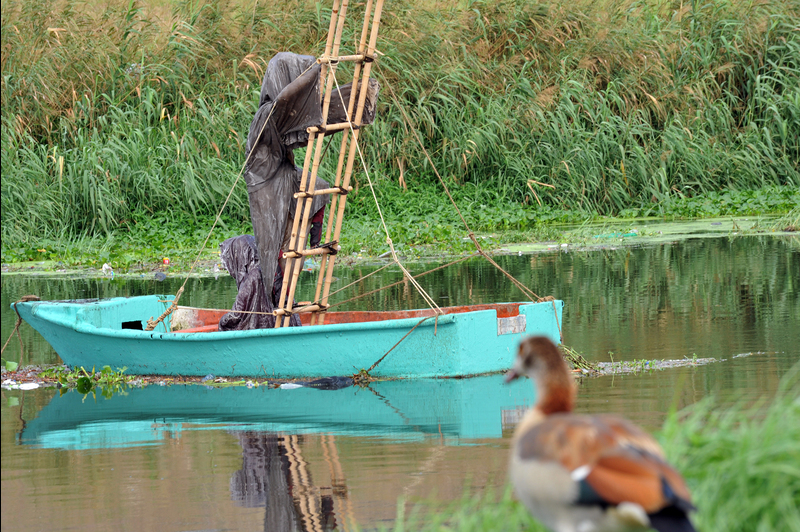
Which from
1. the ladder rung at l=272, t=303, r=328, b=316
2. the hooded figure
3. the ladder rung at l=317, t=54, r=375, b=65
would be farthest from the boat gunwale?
the ladder rung at l=317, t=54, r=375, b=65

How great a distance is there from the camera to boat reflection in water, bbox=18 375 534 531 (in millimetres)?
5164

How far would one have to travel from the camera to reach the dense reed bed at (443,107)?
16859 millimetres

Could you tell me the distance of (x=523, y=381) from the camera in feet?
25.5


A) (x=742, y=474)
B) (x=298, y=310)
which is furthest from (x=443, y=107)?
(x=742, y=474)

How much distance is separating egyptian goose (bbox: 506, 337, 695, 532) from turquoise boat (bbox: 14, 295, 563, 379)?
4.26 m

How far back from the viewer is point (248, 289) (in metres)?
8.67

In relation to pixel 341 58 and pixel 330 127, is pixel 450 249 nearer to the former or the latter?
pixel 330 127

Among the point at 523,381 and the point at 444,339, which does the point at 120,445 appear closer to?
the point at 444,339

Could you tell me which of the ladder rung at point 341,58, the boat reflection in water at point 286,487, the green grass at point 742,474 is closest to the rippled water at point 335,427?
the boat reflection in water at point 286,487

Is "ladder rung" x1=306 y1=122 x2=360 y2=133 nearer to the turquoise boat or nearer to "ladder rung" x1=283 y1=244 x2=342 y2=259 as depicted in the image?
"ladder rung" x1=283 y1=244 x2=342 y2=259

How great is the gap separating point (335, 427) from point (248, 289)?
7.89 feet

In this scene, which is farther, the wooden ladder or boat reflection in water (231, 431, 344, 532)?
the wooden ladder

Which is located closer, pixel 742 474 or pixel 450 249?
pixel 742 474

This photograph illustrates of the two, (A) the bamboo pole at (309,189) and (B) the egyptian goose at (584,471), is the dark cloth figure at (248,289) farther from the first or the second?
(B) the egyptian goose at (584,471)
